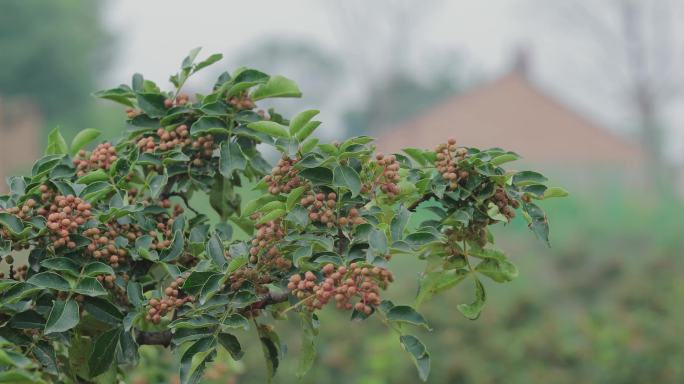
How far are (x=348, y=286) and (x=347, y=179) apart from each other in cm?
19

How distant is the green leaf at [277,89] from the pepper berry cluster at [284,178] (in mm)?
258

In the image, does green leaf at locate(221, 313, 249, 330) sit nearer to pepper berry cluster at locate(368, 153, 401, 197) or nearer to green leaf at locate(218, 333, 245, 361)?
green leaf at locate(218, 333, 245, 361)

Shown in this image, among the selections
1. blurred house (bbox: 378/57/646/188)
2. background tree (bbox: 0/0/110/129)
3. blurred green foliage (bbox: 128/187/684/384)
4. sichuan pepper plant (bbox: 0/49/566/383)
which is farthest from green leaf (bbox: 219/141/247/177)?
background tree (bbox: 0/0/110/129)

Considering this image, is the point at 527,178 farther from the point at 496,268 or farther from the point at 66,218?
the point at 66,218

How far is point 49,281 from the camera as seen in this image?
1.54m

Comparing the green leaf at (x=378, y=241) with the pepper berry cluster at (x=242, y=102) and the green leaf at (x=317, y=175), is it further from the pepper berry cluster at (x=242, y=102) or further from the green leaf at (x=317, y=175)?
the pepper berry cluster at (x=242, y=102)

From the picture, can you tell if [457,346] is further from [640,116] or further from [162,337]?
[640,116]

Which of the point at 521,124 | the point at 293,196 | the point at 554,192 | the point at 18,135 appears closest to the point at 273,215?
the point at 293,196

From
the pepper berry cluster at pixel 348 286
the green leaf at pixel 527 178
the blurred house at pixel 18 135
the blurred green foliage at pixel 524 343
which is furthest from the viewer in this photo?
the blurred house at pixel 18 135

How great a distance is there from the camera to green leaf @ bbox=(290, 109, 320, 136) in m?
1.59

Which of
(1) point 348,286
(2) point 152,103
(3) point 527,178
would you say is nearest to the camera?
(1) point 348,286

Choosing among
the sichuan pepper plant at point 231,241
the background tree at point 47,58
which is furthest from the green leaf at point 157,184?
the background tree at point 47,58

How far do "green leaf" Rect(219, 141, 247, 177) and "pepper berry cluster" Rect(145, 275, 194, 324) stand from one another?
232 millimetres

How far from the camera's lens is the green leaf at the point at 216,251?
162 cm
